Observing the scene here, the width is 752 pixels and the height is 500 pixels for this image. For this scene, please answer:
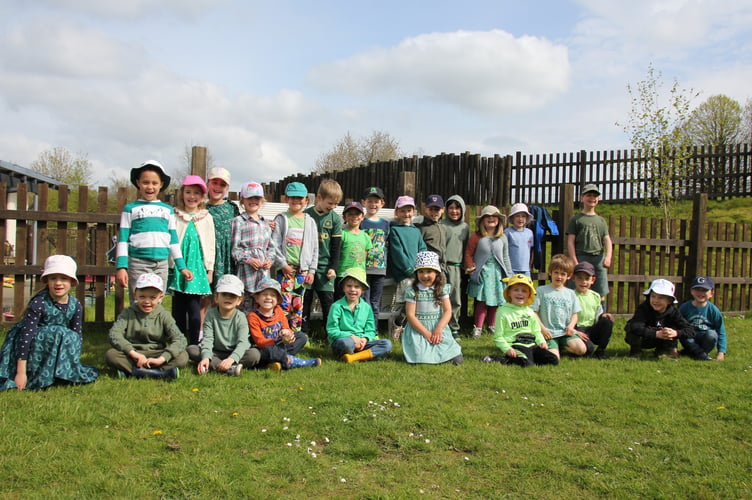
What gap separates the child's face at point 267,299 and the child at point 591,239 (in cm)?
445

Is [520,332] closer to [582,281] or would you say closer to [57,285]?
[582,281]

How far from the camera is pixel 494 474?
369 cm

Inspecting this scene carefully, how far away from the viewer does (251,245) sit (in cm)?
663

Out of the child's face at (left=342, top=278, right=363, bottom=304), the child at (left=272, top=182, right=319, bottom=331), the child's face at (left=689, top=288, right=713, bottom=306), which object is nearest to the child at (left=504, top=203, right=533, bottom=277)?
the child's face at (left=689, top=288, right=713, bottom=306)

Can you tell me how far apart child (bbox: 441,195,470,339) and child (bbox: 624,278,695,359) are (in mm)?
2113

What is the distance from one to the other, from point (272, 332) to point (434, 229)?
2857mm

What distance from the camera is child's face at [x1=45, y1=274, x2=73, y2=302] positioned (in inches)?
202

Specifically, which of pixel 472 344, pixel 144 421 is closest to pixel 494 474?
pixel 144 421

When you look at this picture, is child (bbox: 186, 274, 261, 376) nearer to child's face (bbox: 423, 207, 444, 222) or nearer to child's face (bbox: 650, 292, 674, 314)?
child's face (bbox: 423, 207, 444, 222)

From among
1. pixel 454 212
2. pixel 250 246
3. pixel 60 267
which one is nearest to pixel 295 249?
pixel 250 246

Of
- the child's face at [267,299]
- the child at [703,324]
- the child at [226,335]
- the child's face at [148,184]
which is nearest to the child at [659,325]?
the child at [703,324]

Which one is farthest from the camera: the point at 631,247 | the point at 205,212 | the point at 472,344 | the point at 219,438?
the point at 631,247

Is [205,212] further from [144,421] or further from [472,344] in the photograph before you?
[472,344]

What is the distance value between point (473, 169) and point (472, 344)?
10026 millimetres
